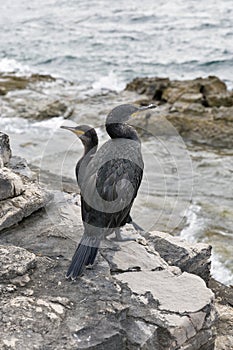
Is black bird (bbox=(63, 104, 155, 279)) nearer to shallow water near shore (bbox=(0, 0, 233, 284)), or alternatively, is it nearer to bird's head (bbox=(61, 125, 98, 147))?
bird's head (bbox=(61, 125, 98, 147))

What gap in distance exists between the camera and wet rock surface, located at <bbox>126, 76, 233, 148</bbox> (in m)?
11.3

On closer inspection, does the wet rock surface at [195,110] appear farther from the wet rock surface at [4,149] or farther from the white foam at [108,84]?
the wet rock surface at [4,149]

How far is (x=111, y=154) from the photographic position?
434cm

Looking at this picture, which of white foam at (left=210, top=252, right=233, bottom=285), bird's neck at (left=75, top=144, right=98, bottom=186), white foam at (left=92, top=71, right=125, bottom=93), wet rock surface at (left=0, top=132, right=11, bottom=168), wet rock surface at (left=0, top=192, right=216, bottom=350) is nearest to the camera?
wet rock surface at (left=0, top=192, right=216, bottom=350)

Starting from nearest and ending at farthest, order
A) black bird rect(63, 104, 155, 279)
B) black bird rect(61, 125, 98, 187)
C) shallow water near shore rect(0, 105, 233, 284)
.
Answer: black bird rect(63, 104, 155, 279)
black bird rect(61, 125, 98, 187)
shallow water near shore rect(0, 105, 233, 284)

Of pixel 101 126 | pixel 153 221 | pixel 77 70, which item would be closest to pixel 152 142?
pixel 101 126

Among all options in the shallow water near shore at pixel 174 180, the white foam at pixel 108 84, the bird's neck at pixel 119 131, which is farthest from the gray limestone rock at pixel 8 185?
the white foam at pixel 108 84

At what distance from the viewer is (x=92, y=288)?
154 inches

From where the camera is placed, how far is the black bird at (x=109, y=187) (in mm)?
4129

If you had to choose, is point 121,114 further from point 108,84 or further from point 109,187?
point 108,84

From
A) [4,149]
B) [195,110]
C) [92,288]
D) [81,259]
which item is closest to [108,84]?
[195,110]

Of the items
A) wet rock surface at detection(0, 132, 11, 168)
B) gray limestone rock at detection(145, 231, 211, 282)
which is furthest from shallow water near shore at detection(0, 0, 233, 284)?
wet rock surface at detection(0, 132, 11, 168)

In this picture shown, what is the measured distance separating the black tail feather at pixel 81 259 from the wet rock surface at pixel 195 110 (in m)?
7.17

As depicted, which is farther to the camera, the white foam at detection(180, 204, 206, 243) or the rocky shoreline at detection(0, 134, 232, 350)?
the white foam at detection(180, 204, 206, 243)
